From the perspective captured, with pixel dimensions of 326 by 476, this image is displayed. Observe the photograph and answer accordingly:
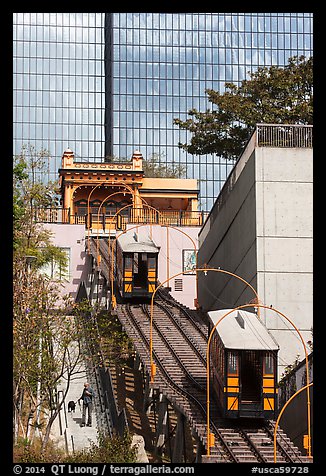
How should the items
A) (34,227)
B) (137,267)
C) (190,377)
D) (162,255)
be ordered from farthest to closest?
1. (162,255)
2. (34,227)
3. (137,267)
4. (190,377)

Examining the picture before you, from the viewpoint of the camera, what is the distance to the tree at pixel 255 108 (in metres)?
66.7

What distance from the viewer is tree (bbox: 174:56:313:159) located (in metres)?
66.7

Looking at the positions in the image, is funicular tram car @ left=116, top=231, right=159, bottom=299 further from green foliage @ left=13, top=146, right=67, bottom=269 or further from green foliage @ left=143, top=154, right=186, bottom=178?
green foliage @ left=143, top=154, right=186, bottom=178

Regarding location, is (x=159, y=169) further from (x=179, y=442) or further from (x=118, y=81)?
(x=179, y=442)

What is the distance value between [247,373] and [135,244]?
22268 millimetres

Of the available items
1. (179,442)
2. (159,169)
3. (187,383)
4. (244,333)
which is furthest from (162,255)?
(244,333)

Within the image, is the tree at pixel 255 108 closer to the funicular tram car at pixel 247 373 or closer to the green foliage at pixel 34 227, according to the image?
the green foliage at pixel 34 227

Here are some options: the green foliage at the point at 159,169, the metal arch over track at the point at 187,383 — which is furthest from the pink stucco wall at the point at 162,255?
the green foliage at the point at 159,169

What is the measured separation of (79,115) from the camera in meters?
128

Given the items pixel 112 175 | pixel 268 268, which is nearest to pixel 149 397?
pixel 268 268

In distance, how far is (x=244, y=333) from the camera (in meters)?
38.6

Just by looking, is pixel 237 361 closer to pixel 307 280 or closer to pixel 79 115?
pixel 307 280

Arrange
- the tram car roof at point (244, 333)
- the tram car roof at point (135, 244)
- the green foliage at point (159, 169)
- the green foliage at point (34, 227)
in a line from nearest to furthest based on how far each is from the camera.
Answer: the tram car roof at point (244, 333), the green foliage at point (34, 227), the tram car roof at point (135, 244), the green foliage at point (159, 169)

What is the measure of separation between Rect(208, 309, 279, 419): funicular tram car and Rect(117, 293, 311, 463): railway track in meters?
0.56
